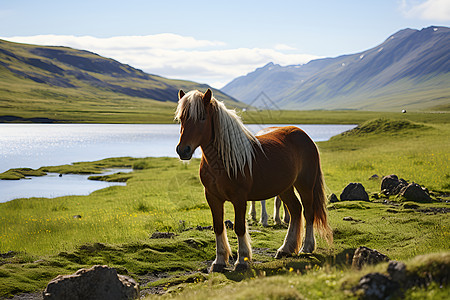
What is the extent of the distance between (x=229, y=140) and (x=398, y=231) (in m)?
7.66

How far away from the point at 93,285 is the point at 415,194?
53.4 ft

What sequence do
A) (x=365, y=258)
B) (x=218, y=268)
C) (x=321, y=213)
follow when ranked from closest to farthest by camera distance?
(x=365, y=258) → (x=218, y=268) → (x=321, y=213)


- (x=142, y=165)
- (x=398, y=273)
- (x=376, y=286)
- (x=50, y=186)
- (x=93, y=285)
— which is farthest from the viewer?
(x=142, y=165)

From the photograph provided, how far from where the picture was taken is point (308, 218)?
10.1 metres

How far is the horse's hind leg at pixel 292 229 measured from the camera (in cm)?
993

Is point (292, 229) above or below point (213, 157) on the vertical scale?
below

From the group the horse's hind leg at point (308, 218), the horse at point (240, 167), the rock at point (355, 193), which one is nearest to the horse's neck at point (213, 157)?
the horse at point (240, 167)

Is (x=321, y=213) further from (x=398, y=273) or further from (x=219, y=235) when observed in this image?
(x=398, y=273)

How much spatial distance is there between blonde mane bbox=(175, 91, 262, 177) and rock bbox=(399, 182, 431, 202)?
43.0 feet

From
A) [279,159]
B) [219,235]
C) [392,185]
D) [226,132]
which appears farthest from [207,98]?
[392,185]

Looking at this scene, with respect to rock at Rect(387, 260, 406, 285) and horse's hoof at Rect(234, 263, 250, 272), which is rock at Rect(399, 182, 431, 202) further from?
rock at Rect(387, 260, 406, 285)

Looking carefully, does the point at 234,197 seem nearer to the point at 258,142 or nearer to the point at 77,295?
the point at 258,142

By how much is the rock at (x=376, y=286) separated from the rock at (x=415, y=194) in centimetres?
1515

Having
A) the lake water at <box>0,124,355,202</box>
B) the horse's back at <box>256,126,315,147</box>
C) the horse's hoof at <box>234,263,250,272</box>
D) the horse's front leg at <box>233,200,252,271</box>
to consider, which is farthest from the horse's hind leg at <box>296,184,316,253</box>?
the lake water at <box>0,124,355,202</box>
